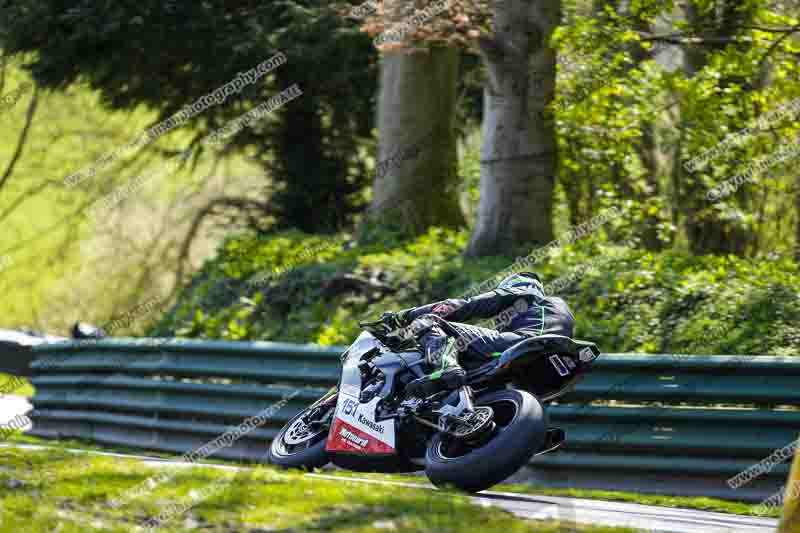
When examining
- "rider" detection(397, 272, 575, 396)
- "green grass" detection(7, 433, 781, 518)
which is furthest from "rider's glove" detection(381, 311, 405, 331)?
"green grass" detection(7, 433, 781, 518)

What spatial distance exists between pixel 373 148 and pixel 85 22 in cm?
547

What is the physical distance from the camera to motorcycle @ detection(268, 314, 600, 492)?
6.80 metres

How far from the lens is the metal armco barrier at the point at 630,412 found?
8.05 metres

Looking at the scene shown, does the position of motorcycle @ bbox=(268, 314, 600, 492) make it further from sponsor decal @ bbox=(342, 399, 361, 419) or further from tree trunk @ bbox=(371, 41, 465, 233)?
tree trunk @ bbox=(371, 41, 465, 233)

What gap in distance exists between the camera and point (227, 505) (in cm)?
628

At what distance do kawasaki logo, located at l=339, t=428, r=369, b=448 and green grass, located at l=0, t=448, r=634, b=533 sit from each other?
20.8 inches

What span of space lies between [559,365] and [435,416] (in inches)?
32.1

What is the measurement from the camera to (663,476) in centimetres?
834

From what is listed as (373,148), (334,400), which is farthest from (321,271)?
(373,148)

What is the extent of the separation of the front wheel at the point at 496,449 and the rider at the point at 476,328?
33 cm

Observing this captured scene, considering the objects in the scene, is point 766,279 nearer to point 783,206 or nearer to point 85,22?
point 783,206

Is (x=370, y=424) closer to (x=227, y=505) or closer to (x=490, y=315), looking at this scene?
(x=490, y=315)

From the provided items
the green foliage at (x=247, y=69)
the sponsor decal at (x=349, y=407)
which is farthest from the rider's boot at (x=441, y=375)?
the green foliage at (x=247, y=69)

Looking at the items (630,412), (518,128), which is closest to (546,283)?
(518,128)
